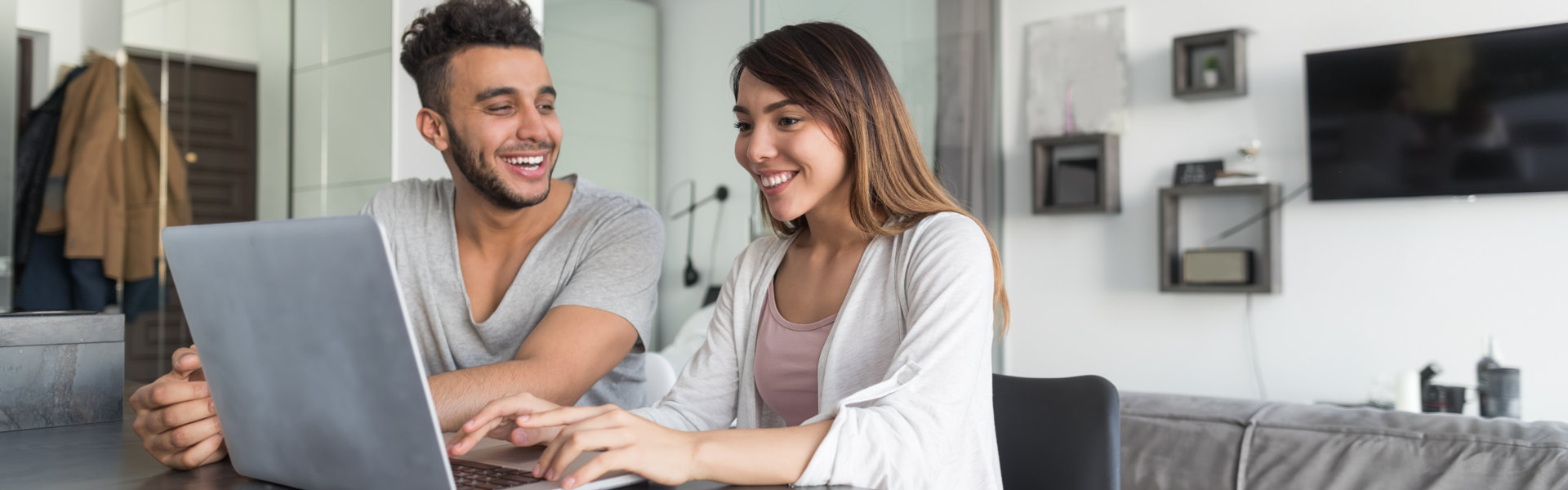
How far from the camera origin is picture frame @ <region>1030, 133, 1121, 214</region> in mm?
3896

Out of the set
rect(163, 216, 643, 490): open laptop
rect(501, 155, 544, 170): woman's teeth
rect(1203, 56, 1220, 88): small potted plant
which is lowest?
rect(163, 216, 643, 490): open laptop

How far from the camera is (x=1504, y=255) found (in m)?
3.29

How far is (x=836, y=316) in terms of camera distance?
107cm

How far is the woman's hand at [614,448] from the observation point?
2.21 ft

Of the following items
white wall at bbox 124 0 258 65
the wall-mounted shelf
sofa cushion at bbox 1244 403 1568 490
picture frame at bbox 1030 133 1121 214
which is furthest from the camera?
picture frame at bbox 1030 133 1121 214

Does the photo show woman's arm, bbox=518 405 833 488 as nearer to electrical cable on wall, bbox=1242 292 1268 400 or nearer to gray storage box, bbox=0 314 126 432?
gray storage box, bbox=0 314 126 432

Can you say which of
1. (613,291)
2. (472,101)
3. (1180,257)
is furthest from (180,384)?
(1180,257)

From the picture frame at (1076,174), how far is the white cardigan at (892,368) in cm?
292

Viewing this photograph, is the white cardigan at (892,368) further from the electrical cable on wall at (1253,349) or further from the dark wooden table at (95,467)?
the electrical cable on wall at (1253,349)

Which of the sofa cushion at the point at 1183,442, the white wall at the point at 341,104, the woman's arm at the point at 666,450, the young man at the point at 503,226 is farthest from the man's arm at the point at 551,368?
the white wall at the point at 341,104

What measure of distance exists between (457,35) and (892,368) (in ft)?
2.78

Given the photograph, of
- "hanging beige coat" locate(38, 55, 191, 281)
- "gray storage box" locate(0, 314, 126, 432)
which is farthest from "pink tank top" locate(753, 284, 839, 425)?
"hanging beige coat" locate(38, 55, 191, 281)

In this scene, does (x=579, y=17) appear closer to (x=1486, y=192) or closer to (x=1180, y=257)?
(x=1180, y=257)

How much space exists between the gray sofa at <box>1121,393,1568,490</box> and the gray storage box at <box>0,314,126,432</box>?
158 cm
